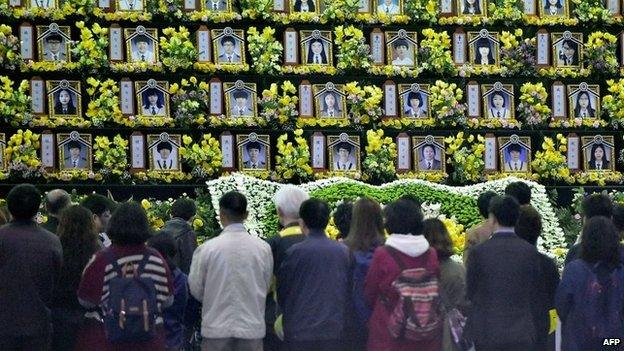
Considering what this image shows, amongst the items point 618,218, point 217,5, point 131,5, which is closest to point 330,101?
point 217,5

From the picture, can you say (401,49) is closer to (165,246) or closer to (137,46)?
(137,46)

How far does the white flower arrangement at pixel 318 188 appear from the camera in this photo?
17.5 meters

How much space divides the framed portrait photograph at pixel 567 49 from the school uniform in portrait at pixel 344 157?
133 inches

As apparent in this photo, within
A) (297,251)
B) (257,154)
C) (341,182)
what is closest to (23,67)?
(257,154)

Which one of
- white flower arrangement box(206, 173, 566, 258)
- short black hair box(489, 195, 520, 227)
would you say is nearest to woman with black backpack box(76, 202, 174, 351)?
short black hair box(489, 195, 520, 227)

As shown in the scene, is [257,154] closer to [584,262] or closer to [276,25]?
[276,25]

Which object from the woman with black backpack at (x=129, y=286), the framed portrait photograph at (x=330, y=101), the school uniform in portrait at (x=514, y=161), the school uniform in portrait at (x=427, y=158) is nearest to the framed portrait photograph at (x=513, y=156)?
the school uniform in portrait at (x=514, y=161)

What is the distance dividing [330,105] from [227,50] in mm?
1616

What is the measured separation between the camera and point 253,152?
19078 millimetres

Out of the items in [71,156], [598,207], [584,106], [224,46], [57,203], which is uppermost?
[224,46]

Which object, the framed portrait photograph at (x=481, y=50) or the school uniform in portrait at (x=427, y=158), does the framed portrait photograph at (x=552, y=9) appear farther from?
the school uniform in portrait at (x=427, y=158)

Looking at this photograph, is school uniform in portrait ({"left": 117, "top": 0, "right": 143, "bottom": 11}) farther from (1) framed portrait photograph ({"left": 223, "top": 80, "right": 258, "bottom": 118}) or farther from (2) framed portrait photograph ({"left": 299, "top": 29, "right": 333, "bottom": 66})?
(2) framed portrait photograph ({"left": 299, "top": 29, "right": 333, "bottom": 66})

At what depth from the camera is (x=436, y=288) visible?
10.1 m

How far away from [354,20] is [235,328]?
10143 millimetres
